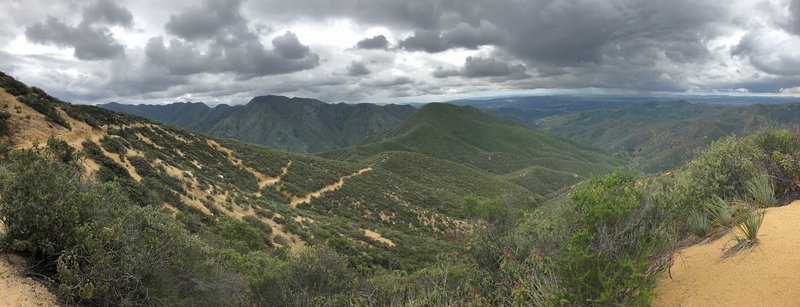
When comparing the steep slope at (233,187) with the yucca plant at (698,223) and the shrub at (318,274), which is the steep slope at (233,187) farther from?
the yucca plant at (698,223)

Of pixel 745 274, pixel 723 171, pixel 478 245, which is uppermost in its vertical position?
pixel 723 171

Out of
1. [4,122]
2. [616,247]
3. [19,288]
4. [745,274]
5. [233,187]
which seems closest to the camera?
[616,247]

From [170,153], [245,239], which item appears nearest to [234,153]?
[170,153]

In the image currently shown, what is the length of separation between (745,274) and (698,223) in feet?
9.41

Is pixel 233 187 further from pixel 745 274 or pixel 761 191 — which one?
pixel 745 274

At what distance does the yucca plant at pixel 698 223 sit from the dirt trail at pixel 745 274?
36.8 inches

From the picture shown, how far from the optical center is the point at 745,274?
6.65m

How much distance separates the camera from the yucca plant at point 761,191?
9.12m

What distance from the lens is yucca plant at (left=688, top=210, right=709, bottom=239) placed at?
912cm

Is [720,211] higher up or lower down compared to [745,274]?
higher up

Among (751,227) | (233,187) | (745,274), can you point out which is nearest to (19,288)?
(745,274)

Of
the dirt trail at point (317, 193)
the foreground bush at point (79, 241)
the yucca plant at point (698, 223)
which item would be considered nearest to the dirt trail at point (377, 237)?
the dirt trail at point (317, 193)

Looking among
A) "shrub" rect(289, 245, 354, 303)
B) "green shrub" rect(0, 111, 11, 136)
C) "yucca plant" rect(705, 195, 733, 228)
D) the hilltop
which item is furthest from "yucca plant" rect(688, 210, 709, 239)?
"green shrub" rect(0, 111, 11, 136)

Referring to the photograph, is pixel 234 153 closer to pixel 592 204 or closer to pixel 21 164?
pixel 21 164
